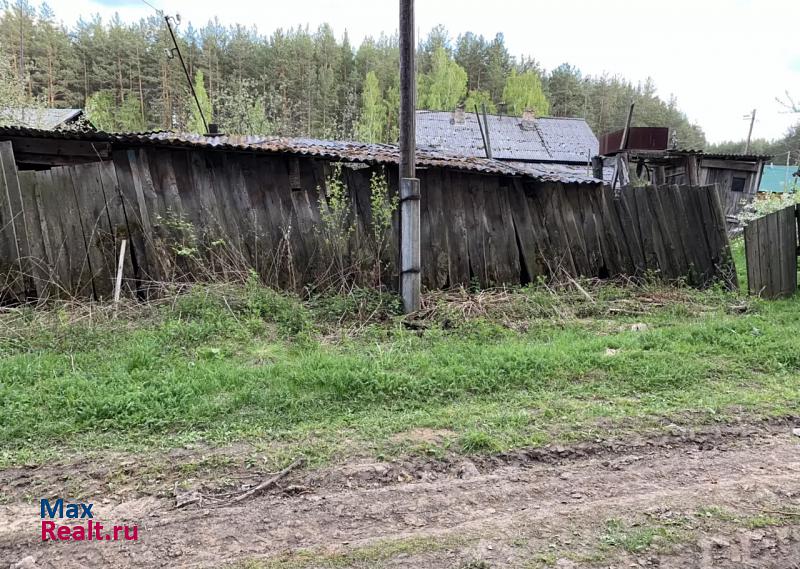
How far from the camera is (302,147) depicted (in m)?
7.05

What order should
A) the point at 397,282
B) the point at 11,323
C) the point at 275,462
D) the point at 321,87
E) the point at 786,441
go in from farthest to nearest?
the point at 321,87 → the point at 397,282 → the point at 11,323 → the point at 786,441 → the point at 275,462

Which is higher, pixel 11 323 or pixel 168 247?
pixel 168 247

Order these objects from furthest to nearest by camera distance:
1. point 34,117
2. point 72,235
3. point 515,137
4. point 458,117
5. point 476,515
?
point 458,117 → point 515,137 → point 34,117 → point 72,235 → point 476,515

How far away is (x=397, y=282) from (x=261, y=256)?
2.04 metres

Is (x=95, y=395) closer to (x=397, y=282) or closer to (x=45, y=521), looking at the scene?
(x=45, y=521)

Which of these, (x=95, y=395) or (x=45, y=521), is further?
(x=95, y=395)

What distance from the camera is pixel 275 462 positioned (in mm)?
2787

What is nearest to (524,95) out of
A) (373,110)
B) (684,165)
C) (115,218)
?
(373,110)

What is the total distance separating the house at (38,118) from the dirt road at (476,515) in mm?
8464

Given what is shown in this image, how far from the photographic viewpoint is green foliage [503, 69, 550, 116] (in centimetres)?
3797

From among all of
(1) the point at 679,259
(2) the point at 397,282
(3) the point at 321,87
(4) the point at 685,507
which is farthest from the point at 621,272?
(3) the point at 321,87

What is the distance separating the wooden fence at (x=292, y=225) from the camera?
6047mm

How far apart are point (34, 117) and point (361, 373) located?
48.1 ft

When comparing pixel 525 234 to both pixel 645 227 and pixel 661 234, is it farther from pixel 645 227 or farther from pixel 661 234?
pixel 661 234
